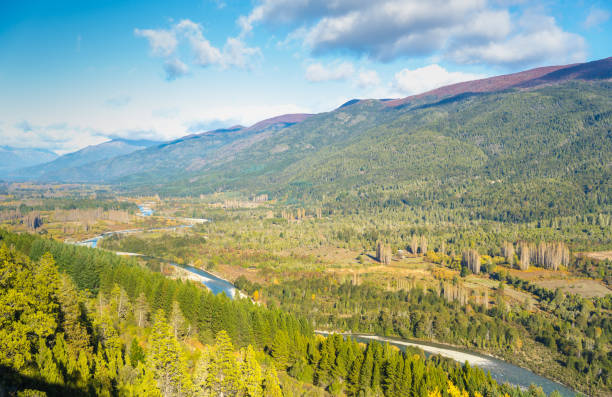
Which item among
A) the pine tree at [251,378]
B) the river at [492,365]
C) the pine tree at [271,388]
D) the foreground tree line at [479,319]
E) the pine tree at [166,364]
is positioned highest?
the pine tree at [166,364]

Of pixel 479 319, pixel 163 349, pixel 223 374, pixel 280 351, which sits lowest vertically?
pixel 479 319

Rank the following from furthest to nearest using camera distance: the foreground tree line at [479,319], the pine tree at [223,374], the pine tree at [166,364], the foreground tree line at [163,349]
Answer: the foreground tree line at [479,319], the pine tree at [223,374], the pine tree at [166,364], the foreground tree line at [163,349]

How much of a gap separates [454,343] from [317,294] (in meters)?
47.7

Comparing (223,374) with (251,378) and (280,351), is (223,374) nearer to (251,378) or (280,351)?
(251,378)

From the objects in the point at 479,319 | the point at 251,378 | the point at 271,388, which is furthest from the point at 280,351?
the point at 479,319

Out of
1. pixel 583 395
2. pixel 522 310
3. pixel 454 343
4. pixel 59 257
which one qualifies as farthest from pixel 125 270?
pixel 522 310

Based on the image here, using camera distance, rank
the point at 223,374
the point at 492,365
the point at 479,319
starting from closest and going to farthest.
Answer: the point at 223,374 → the point at 492,365 → the point at 479,319

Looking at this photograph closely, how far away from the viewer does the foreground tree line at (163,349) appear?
37594mm

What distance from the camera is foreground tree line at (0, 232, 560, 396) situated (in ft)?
123

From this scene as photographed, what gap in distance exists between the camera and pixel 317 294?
139375 millimetres

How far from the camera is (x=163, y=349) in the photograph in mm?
47344

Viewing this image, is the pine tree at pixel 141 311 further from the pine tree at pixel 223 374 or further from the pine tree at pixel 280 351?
the pine tree at pixel 223 374

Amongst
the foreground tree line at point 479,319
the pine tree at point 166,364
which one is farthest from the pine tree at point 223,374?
the foreground tree line at point 479,319

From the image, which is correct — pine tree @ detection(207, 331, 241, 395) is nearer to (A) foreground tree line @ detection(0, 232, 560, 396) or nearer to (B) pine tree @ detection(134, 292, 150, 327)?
(A) foreground tree line @ detection(0, 232, 560, 396)
